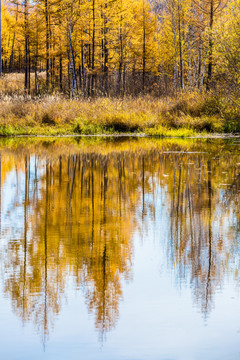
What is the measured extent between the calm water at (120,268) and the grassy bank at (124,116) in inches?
507

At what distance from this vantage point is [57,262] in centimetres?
560

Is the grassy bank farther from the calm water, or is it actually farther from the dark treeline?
the calm water

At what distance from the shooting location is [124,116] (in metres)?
25.5

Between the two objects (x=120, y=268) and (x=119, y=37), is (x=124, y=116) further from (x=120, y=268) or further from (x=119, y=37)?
(x=119, y=37)

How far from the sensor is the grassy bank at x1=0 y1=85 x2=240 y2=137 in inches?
967

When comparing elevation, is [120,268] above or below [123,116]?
below

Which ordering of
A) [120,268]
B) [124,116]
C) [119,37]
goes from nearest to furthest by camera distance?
[120,268]
[124,116]
[119,37]

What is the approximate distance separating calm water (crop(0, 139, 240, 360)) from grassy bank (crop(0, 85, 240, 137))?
1287 centimetres

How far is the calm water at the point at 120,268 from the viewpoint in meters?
3.83

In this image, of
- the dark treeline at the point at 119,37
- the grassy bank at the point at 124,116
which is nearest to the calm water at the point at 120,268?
the grassy bank at the point at 124,116

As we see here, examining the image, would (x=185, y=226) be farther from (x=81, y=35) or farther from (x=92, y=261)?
(x=81, y=35)

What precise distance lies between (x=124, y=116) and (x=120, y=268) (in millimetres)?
20370

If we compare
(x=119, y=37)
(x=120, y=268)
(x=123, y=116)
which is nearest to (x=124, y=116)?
(x=123, y=116)

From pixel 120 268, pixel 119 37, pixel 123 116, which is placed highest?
pixel 119 37
